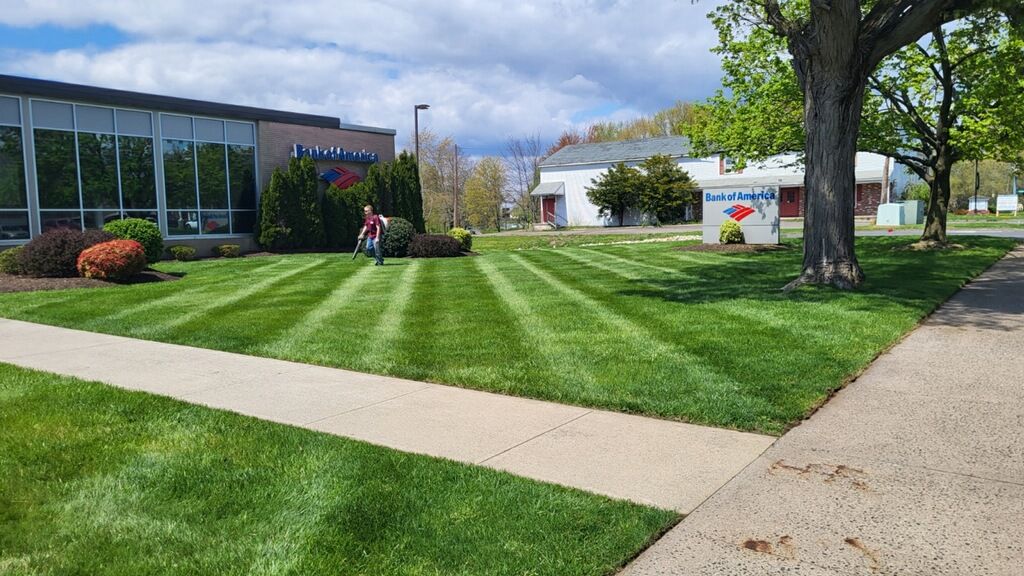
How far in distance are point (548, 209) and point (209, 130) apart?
36741 millimetres

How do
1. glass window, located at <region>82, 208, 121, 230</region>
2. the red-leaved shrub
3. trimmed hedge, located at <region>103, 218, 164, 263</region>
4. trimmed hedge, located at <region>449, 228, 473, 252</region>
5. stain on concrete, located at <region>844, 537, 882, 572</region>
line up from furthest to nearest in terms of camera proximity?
1. trimmed hedge, located at <region>449, 228, 473, 252</region>
2. glass window, located at <region>82, 208, 121, 230</region>
3. trimmed hedge, located at <region>103, 218, 164, 263</region>
4. the red-leaved shrub
5. stain on concrete, located at <region>844, 537, 882, 572</region>

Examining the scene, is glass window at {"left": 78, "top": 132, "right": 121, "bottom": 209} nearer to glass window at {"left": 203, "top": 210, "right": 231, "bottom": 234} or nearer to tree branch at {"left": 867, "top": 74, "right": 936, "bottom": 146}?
glass window at {"left": 203, "top": 210, "right": 231, "bottom": 234}

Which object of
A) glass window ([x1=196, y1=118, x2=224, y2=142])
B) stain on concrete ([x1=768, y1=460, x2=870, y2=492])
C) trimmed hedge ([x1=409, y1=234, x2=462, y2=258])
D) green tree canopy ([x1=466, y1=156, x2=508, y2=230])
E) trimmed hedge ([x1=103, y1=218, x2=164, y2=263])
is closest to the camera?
stain on concrete ([x1=768, y1=460, x2=870, y2=492])

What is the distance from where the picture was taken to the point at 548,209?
196ft

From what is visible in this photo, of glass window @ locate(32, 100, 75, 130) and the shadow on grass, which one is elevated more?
glass window @ locate(32, 100, 75, 130)

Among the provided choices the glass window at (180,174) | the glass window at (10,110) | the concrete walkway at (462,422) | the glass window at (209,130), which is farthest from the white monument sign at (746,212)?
the glass window at (10,110)

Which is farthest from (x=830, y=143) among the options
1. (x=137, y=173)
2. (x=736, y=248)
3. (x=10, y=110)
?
(x=10, y=110)

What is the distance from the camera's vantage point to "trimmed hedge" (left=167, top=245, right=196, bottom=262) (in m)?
23.4

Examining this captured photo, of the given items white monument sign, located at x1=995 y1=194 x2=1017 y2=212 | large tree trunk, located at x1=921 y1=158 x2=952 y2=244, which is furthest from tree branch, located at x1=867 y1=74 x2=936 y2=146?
white monument sign, located at x1=995 y1=194 x2=1017 y2=212

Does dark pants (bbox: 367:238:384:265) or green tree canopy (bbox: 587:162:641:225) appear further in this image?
green tree canopy (bbox: 587:162:641:225)

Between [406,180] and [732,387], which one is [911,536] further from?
[406,180]

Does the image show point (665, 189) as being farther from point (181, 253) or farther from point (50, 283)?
point (50, 283)

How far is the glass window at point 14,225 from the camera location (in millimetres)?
20688

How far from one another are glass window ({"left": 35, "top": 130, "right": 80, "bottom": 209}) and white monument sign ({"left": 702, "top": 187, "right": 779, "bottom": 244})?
767 inches
